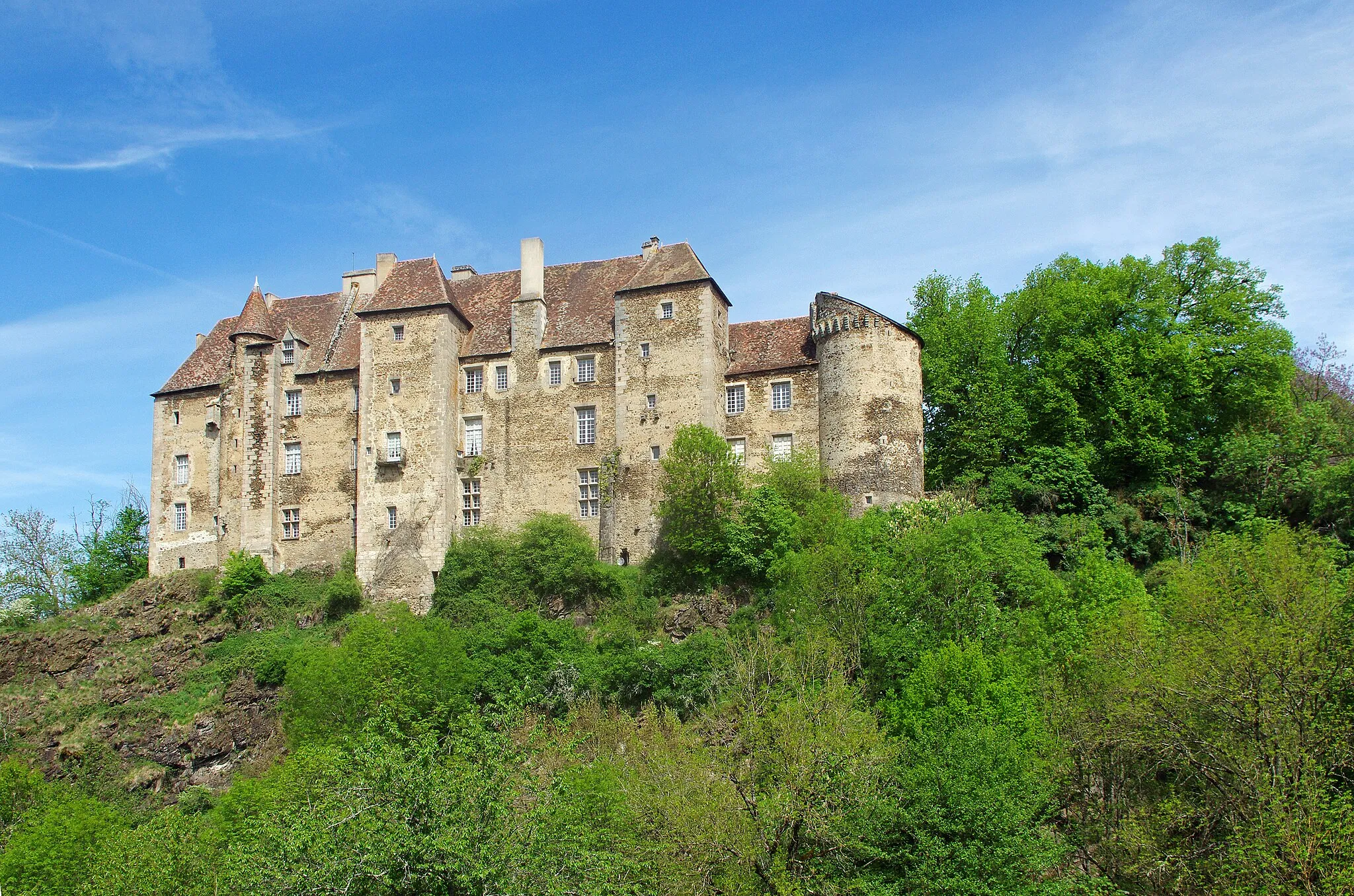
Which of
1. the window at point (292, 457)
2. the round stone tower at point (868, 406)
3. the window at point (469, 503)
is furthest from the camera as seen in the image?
the window at point (292, 457)

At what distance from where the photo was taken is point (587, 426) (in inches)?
1917

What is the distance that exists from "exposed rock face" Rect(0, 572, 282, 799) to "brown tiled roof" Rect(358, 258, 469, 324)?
13.7 metres

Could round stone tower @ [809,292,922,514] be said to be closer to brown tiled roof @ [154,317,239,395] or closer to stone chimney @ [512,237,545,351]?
stone chimney @ [512,237,545,351]

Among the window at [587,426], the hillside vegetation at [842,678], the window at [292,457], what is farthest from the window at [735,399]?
the window at [292,457]

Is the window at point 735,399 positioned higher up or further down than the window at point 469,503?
higher up

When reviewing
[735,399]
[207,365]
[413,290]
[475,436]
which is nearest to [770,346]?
[735,399]

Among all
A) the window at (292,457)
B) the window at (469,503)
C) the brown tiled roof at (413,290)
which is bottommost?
the window at (469,503)

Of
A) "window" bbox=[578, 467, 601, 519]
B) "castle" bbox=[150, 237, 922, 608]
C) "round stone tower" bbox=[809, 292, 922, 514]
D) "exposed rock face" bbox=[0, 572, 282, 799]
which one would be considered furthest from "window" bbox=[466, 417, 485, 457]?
"round stone tower" bbox=[809, 292, 922, 514]

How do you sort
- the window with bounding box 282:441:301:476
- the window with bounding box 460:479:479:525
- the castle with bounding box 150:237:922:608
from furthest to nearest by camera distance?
the window with bounding box 282:441:301:476
the window with bounding box 460:479:479:525
the castle with bounding box 150:237:922:608

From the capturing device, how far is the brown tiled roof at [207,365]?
54.3 metres

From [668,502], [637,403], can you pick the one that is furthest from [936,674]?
[637,403]

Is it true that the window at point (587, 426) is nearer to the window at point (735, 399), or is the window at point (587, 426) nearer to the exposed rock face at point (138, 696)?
the window at point (735, 399)

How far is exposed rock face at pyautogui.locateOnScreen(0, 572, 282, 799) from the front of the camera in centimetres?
4400

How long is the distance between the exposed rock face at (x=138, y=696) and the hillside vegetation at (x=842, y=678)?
12 cm
